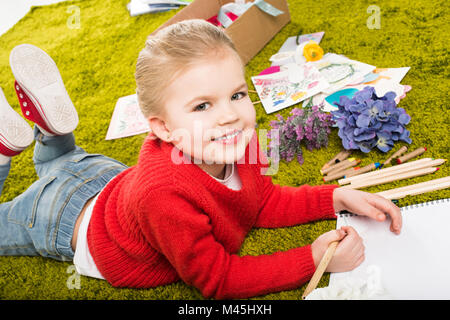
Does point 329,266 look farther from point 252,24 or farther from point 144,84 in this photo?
point 252,24

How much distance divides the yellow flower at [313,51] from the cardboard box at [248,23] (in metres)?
0.23

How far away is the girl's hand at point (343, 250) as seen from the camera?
76 cm

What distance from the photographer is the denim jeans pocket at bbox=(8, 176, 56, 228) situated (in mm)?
957

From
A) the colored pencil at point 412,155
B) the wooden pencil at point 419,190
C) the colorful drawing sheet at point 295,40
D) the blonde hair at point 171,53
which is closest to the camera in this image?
the blonde hair at point 171,53

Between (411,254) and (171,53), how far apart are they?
61 cm

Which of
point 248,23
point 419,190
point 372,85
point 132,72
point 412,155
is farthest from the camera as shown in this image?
point 132,72

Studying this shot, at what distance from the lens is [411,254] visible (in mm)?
759

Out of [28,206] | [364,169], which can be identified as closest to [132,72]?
[28,206]

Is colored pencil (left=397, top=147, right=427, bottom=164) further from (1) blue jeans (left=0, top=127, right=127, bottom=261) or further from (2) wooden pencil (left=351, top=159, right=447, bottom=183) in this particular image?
(1) blue jeans (left=0, top=127, right=127, bottom=261)

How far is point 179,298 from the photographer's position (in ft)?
2.86

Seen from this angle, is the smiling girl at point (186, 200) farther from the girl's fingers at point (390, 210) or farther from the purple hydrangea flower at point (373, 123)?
the purple hydrangea flower at point (373, 123)

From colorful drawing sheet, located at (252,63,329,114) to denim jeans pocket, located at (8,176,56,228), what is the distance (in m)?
0.76

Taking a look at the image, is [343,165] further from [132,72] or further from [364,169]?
[132,72]

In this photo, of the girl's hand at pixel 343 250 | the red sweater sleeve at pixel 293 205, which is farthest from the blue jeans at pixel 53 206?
the girl's hand at pixel 343 250
